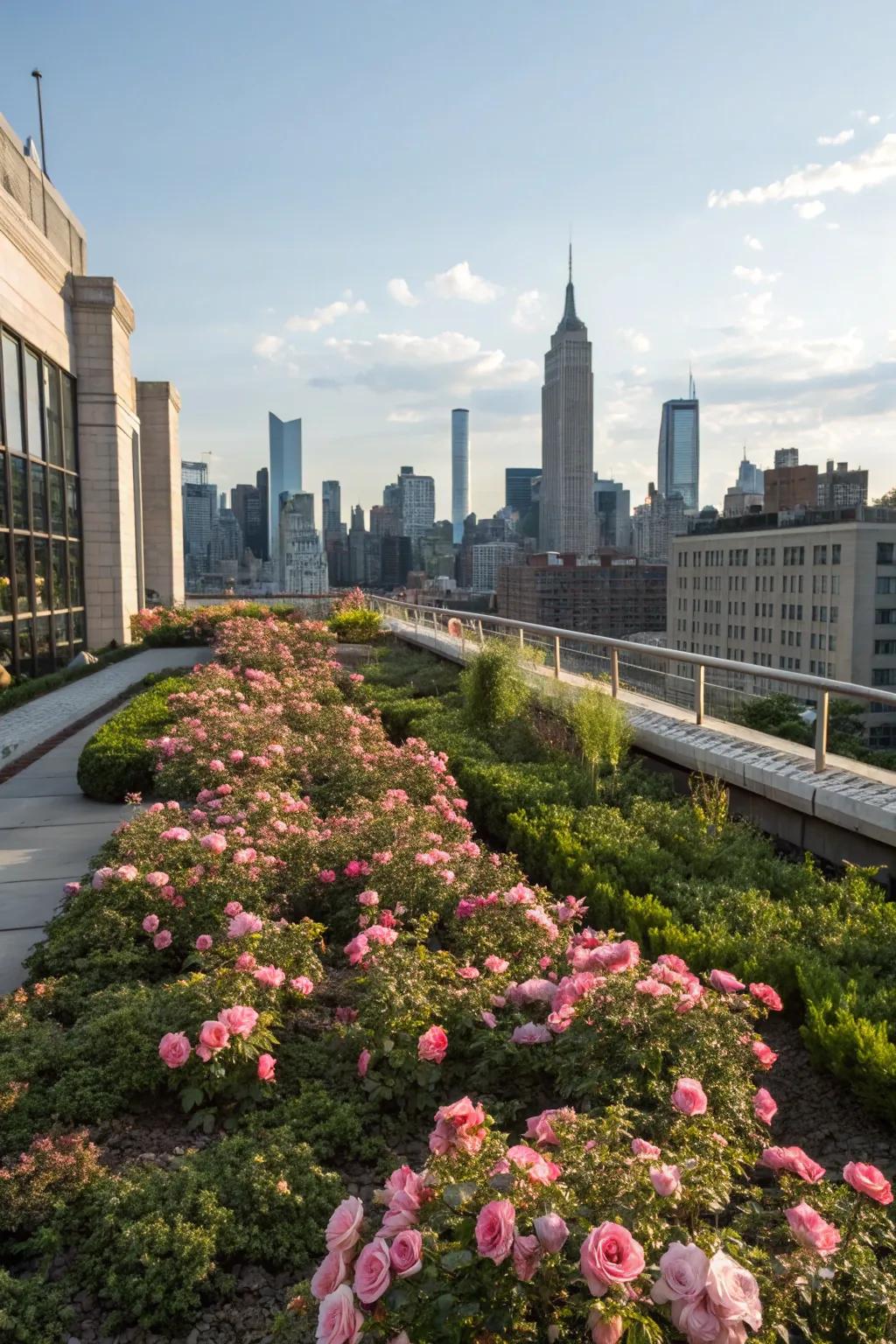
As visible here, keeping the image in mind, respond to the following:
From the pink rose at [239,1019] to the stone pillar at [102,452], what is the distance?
1945 cm

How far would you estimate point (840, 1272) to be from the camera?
2.17 m

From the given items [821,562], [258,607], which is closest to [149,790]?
[258,607]

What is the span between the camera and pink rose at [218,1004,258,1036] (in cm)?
333

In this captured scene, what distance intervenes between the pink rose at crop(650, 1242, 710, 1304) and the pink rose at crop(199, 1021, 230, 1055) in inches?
74.6

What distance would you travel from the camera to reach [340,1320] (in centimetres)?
184

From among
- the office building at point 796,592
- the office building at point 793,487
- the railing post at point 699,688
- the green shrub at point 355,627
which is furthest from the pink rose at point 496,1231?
the office building at point 793,487

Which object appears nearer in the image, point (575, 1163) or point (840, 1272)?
point (840, 1272)

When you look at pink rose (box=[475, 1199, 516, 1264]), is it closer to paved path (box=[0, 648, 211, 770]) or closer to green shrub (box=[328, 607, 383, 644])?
paved path (box=[0, 648, 211, 770])

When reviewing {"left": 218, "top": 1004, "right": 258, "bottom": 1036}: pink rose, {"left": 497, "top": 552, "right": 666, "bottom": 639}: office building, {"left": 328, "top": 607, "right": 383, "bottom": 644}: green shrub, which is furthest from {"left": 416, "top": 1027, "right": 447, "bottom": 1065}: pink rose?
{"left": 497, "top": 552, "right": 666, "bottom": 639}: office building

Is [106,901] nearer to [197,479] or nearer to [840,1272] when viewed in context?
[840,1272]

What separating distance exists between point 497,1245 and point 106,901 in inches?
140

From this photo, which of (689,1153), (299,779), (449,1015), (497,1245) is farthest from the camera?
(299,779)

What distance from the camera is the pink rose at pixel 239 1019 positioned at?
10.9ft

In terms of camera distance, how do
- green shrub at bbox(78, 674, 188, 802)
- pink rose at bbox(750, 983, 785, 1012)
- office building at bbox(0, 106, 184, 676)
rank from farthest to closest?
office building at bbox(0, 106, 184, 676) → green shrub at bbox(78, 674, 188, 802) → pink rose at bbox(750, 983, 785, 1012)
